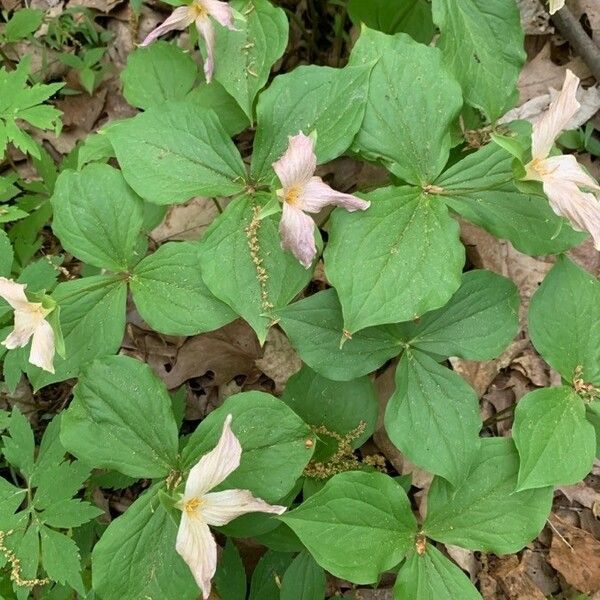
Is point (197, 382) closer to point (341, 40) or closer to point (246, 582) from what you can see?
point (246, 582)

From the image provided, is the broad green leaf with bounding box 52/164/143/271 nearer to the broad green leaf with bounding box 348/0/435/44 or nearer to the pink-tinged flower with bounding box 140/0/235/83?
the pink-tinged flower with bounding box 140/0/235/83

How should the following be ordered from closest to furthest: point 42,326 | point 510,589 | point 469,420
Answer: point 42,326 < point 469,420 < point 510,589

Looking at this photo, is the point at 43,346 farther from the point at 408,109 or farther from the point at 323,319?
the point at 408,109

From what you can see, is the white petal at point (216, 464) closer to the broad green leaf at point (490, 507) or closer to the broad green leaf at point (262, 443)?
the broad green leaf at point (262, 443)

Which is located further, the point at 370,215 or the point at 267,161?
the point at 267,161

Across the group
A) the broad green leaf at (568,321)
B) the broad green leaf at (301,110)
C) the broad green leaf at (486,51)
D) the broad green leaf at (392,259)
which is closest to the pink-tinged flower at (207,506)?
the broad green leaf at (392,259)

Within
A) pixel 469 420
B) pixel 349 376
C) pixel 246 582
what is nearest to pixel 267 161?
pixel 349 376
